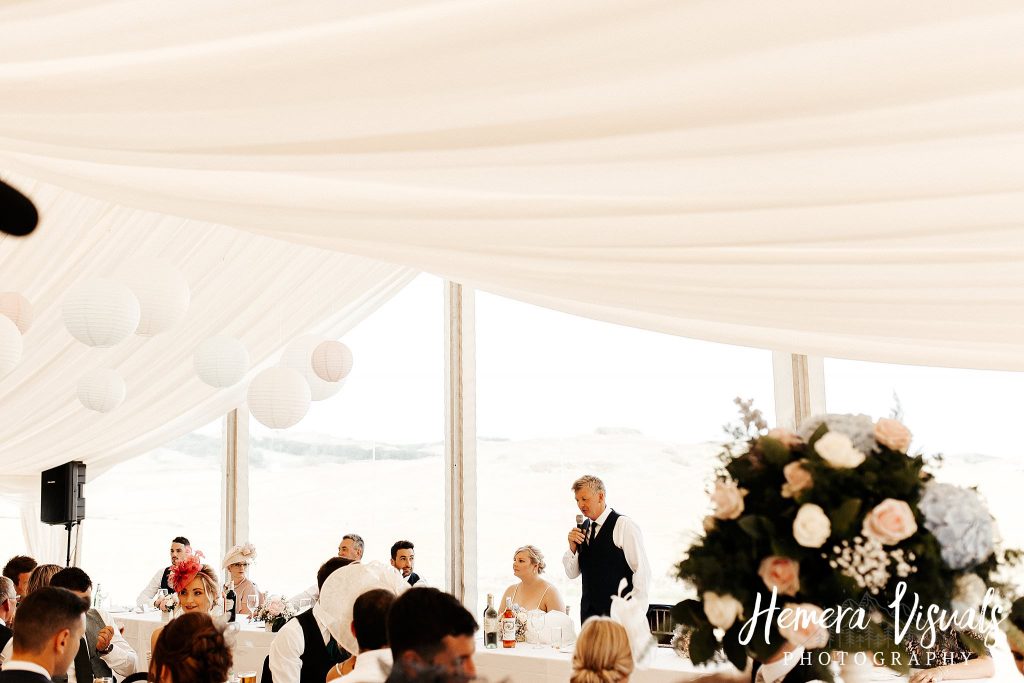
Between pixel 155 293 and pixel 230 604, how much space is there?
282cm

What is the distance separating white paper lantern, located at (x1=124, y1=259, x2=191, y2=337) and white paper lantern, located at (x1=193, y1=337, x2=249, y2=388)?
952 mm

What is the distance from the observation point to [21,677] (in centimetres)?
313

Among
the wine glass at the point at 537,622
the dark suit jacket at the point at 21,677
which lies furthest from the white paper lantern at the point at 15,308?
the wine glass at the point at 537,622

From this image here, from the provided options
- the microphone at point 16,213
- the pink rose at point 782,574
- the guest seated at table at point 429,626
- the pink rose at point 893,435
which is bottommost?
the guest seated at table at point 429,626

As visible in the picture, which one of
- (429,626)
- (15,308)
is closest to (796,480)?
→ (429,626)

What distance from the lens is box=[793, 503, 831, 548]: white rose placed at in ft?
6.55

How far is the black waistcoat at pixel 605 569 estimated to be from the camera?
562 cm

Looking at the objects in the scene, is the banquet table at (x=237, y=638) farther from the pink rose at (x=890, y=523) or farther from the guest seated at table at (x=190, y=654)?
the pink rose at (x=890, y=523)

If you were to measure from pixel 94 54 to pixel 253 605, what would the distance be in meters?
5.67

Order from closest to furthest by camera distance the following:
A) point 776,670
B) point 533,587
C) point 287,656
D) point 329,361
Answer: point 776,670 < point 287,656 < point 329,361 < point 533,587

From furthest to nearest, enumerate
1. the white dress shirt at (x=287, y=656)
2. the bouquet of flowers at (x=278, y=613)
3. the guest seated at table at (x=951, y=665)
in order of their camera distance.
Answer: the bouquet of flowers at (x=278, y=613)
the guest seated at table at (x=951, y=665)
the white dress shirt at (x=287, y=656)

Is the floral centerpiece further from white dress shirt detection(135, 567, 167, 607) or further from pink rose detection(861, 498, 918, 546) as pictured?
white dress shirt detection(135, 567, 167, 607)

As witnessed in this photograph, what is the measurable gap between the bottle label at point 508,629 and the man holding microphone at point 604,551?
1.48ft

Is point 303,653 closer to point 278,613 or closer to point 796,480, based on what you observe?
point 796,480
